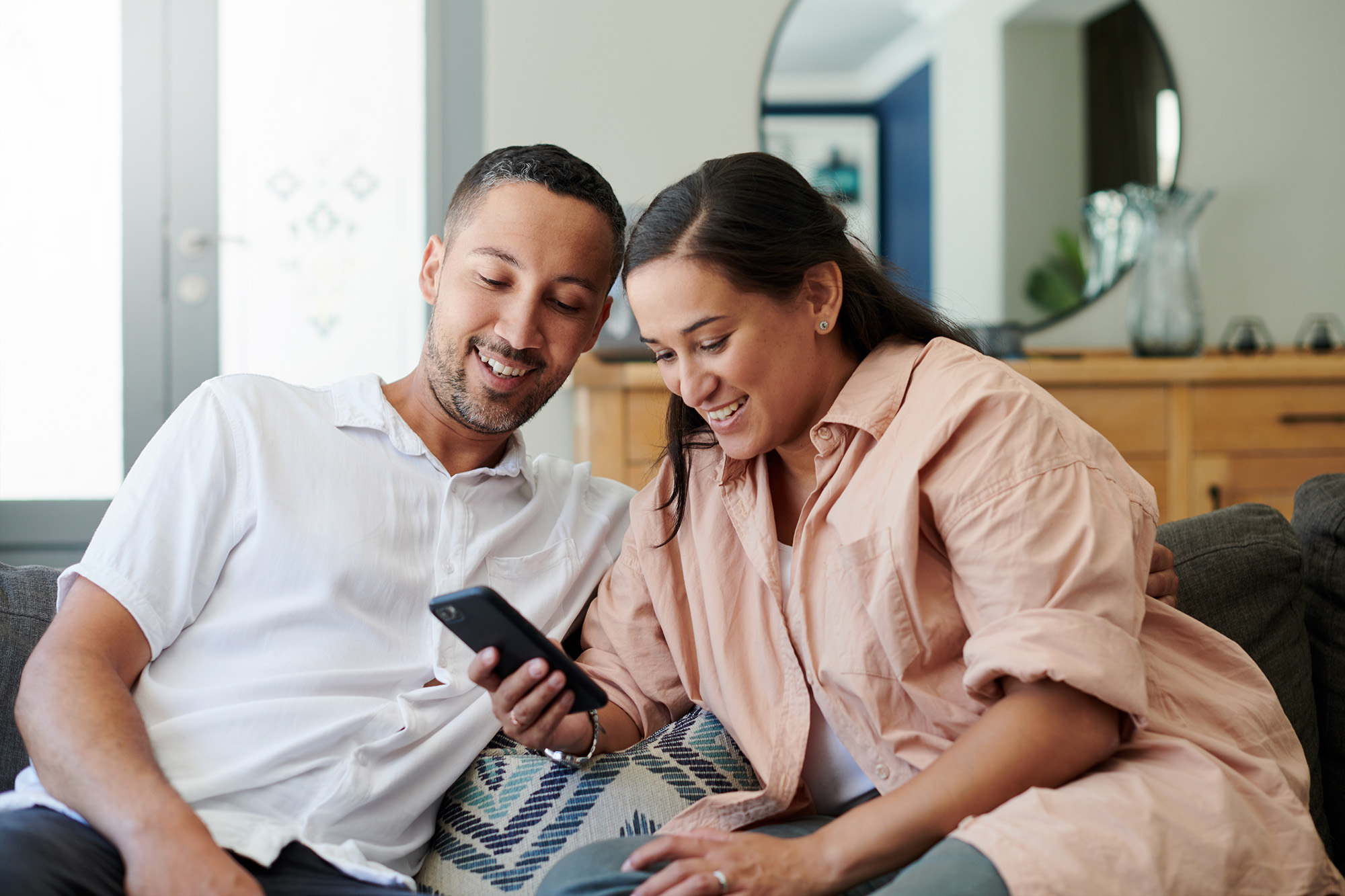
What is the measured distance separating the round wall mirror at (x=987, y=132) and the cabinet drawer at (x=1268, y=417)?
2.23ft

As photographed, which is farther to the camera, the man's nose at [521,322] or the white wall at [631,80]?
the white wall at [631,80]

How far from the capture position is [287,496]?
51.4 inches

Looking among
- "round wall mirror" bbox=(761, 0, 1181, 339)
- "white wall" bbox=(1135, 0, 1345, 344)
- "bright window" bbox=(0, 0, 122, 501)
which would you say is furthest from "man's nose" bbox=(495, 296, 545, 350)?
"white wall" bbox=(1135, 0, 1345, 344)

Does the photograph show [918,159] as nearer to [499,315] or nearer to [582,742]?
[499,315]

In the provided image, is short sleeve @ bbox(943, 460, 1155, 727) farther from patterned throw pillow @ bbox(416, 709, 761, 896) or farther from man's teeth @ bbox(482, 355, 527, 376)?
man's teeth @ bbox(482, 355, 527, 376)

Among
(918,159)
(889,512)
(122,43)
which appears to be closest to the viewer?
(889,512)

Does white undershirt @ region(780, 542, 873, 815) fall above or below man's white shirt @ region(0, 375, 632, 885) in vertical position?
below

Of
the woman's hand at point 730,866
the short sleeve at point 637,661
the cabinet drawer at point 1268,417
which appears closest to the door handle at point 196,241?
the short sleeve at point 637,661

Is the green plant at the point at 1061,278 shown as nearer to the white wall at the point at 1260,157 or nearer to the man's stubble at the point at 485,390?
the white wall at the point at 1260,157

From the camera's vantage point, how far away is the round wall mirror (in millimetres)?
3182

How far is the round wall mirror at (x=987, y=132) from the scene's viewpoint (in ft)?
10.4

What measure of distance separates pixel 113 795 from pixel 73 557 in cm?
240

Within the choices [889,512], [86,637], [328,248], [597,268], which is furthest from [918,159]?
[86,637]

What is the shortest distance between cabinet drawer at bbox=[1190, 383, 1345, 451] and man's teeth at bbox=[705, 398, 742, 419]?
1.95m
